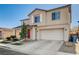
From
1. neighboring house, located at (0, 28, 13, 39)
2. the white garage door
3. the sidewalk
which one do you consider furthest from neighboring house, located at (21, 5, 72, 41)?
neighboring house, located at (0, 28, 13, 39)

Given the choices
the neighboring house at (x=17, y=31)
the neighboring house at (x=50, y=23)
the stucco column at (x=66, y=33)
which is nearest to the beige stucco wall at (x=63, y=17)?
the neighboring house at (x=50, y=23)

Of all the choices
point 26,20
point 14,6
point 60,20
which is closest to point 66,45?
point 60,20

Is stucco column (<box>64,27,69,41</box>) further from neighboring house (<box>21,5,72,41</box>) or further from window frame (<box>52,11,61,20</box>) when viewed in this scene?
window frame (<box>52,11,61,20</box>)

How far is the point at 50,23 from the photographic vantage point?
4113 millimetres

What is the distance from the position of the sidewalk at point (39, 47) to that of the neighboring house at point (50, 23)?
17cm

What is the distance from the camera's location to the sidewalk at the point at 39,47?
387 centimetres

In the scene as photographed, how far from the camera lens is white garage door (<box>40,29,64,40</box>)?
13.3 ft

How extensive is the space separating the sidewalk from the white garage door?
0.14 m

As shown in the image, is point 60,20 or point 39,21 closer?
point 60,20

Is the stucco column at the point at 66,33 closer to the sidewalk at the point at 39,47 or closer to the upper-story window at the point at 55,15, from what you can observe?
the sidewalk at the point at 39,47

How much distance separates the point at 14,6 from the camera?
3.97 m

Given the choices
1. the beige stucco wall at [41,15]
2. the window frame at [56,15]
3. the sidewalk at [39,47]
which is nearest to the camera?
the sidewalk at [39,47]
